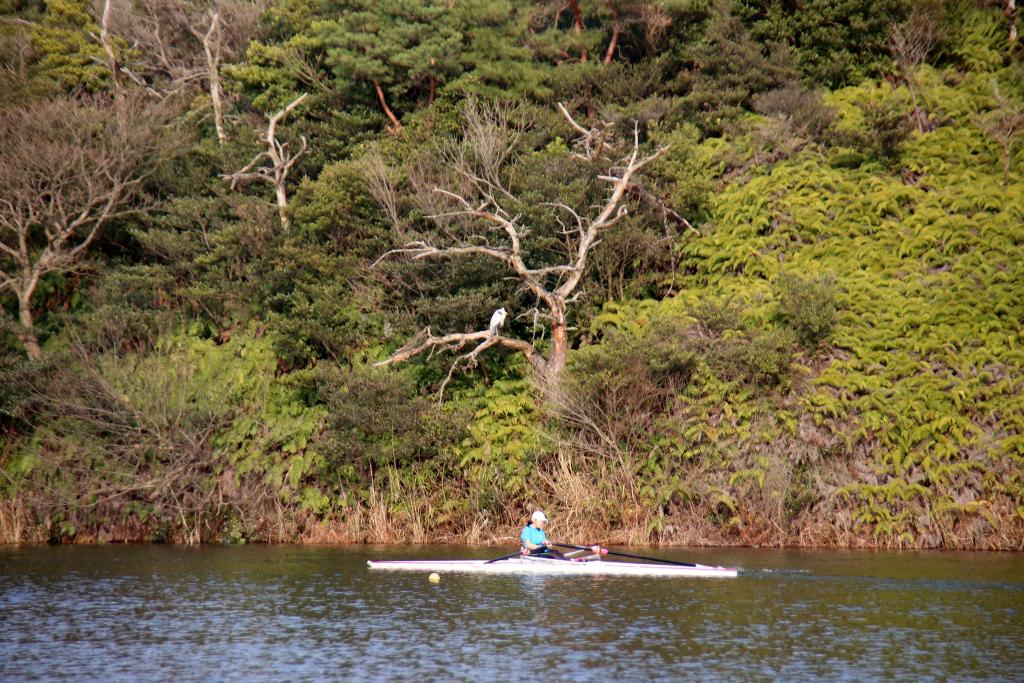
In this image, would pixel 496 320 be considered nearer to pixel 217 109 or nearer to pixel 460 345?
pixel 460 345

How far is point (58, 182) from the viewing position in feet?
106

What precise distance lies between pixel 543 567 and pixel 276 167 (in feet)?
53.2

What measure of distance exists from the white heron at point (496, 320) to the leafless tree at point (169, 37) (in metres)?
15.9

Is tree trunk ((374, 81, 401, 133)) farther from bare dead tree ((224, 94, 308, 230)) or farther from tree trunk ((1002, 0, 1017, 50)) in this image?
tree trunk ((1002, 0, 1017, 50))

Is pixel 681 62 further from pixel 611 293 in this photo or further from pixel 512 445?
pixel 512 445

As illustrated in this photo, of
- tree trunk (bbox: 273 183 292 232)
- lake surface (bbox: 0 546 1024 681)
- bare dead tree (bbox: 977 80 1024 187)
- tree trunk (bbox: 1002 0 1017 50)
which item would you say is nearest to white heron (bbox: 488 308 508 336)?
lake surface (bbox: 0 546 1024 681)

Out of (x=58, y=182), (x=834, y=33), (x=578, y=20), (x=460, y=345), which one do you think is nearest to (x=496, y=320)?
(x=460, y=345)

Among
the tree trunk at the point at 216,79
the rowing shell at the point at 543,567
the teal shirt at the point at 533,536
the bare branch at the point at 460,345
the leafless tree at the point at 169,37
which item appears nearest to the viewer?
the rowing shell at the point at 543,567

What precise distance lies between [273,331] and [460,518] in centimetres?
777

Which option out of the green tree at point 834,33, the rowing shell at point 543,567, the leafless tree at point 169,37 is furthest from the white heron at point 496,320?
the leafless tree at point 169,37

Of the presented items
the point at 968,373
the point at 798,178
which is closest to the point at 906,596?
the point at 968,373

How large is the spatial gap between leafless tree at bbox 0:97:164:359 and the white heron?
11.8 metres

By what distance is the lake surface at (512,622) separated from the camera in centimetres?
1453

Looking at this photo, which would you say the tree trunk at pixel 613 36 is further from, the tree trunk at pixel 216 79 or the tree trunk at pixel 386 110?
the tree trunk at pixel 216 79
